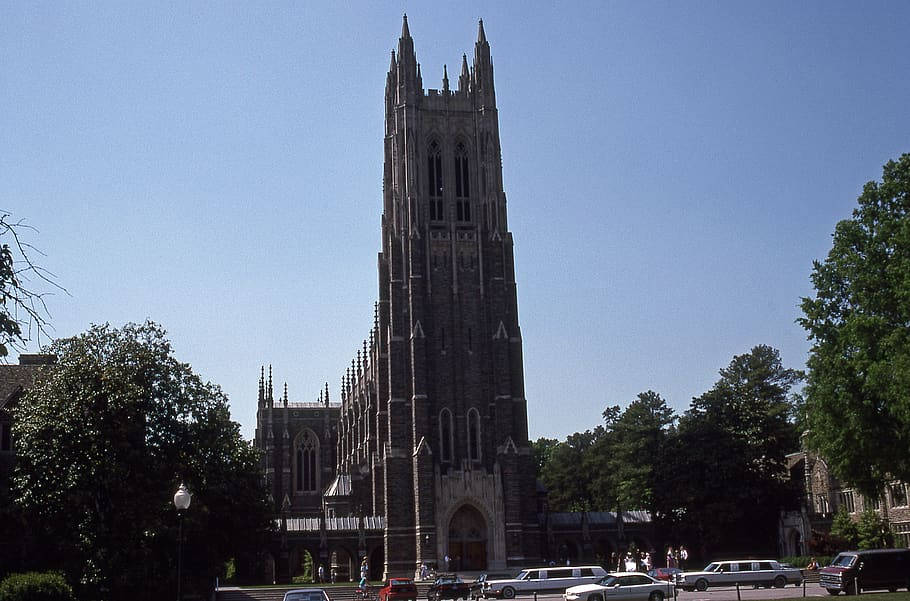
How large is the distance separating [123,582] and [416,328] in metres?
31.7

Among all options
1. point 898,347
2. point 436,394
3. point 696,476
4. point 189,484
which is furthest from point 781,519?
point 189,484

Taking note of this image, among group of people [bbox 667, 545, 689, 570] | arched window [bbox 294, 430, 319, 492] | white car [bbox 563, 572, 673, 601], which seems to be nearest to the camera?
white car [bbox 563, 572, 673, 601]

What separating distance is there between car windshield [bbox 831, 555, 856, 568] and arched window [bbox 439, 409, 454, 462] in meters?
33.1

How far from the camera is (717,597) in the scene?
37.2 meters

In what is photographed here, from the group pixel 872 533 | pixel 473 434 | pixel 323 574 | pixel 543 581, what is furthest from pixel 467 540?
pixel 872 533

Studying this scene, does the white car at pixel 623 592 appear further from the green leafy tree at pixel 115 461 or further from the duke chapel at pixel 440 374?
the duke chapel at pixel 440 374

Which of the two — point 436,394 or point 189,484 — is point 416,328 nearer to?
point 436,394

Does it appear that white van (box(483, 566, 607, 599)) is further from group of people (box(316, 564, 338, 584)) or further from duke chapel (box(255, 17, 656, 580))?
group of people (box(316, 564, 338, 584))

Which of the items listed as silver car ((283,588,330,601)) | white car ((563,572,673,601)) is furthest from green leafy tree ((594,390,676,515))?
silver car ((283,588,330,601))

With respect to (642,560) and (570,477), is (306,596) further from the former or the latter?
(570,477)

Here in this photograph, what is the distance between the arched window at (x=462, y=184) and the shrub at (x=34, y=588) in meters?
44.8

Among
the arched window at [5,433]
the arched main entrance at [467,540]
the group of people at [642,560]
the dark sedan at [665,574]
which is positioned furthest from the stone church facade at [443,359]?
the arched window at [5,433]

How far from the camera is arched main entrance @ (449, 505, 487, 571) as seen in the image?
6469 centimetres

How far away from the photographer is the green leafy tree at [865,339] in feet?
117
